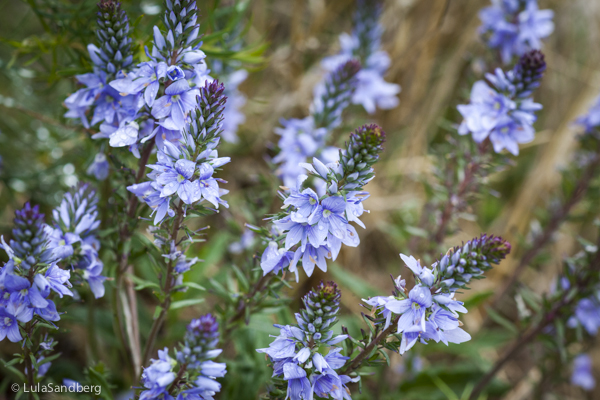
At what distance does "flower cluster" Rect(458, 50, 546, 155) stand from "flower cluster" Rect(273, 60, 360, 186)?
2.45ft

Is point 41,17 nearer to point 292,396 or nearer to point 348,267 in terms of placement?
point 292,396

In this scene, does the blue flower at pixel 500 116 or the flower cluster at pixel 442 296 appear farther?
the blue flower at pixel 500 116

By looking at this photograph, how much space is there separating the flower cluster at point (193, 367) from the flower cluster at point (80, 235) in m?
0.64

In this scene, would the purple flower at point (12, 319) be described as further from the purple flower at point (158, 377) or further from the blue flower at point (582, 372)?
the blue flower at point (582, 372)

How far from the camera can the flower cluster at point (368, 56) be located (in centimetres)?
346

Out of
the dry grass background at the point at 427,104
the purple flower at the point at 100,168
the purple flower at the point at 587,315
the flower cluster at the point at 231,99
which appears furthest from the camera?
the dry grass background at the point at 427,104

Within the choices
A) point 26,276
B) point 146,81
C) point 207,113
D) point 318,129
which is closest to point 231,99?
point 318,129

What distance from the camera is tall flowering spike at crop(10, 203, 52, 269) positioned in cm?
168

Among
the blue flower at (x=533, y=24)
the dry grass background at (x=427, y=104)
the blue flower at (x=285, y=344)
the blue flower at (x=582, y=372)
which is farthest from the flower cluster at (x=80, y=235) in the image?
the blue flower at (x=582, y=372)

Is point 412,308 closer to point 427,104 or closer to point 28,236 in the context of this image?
point 28,236

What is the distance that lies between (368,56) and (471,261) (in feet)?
7.56

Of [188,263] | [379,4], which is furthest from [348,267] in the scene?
[188,263]

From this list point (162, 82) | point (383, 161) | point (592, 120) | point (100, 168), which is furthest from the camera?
point (383, 161)

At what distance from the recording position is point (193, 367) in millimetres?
1673
